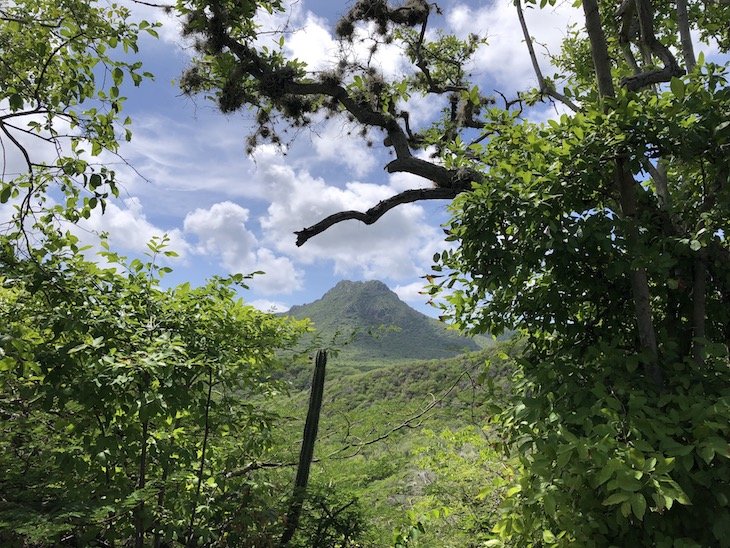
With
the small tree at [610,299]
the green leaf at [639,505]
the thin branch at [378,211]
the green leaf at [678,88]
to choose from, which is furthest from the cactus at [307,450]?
the green leaf at [678,88]

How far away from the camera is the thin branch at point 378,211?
471 centimetres

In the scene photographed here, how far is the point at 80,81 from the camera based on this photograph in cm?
387

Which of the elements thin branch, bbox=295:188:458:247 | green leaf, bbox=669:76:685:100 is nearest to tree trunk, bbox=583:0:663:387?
green leaf, bbox=669:76:685:100

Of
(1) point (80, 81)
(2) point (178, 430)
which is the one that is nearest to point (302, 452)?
(2) point (178, 430)

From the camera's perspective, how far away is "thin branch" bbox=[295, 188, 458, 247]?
15.4ft

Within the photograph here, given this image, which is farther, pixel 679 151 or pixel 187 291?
pixel 187 291

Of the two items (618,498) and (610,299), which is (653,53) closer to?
(610,299)

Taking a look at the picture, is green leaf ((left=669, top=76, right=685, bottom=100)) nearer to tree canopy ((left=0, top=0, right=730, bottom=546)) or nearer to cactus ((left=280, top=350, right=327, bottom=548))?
tree canopy ((left=0, top=0, right=730, bottom=546))

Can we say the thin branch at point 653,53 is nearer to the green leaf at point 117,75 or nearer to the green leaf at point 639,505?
the green leaf at point 639,505

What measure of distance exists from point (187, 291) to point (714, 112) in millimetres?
Result: 3695

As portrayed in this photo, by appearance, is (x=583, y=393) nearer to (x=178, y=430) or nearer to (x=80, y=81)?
(x=178, y=430)

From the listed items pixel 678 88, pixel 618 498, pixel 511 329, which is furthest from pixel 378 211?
pixel 618 498

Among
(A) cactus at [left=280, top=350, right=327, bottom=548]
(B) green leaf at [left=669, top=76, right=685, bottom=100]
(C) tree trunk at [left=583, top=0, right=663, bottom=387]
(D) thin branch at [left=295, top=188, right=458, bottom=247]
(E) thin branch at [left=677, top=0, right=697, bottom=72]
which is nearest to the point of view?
(B) green leaf at [left=669, top=76, right=685, bottom=100]

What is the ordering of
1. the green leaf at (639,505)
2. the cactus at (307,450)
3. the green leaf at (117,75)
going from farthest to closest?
the cactus at (307,450) < the green leaf at (117,75) < the green leaf at (639,505)
